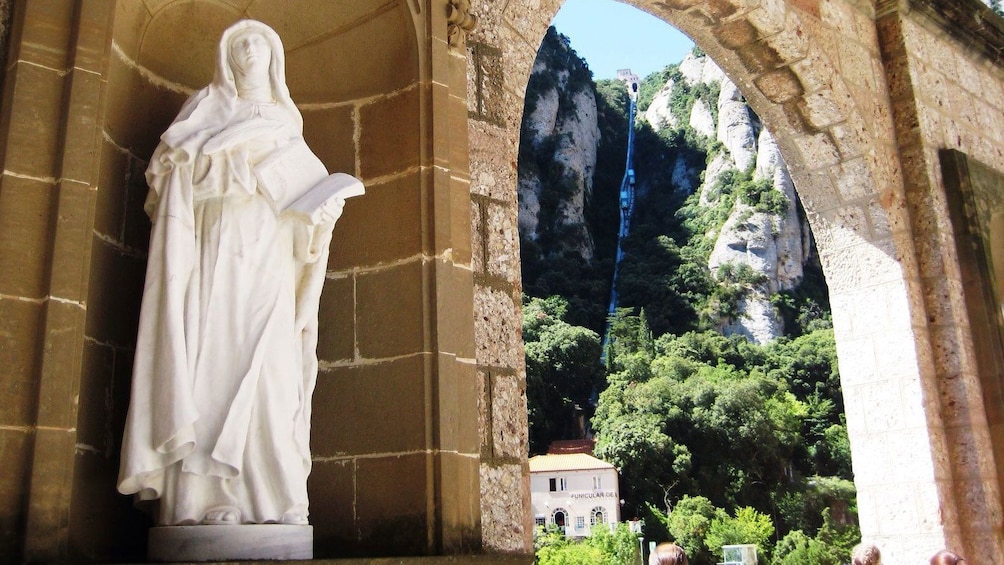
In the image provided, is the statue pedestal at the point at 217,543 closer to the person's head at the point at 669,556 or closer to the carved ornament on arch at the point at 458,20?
the person's head at the point at 669,556

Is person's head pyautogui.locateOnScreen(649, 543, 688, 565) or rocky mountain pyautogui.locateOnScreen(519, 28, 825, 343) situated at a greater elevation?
rocky mountain pyautogui.locateOnScreen(519, 28, 825, 343)

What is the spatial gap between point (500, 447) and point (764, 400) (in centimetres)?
3844

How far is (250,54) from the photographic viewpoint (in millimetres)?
2598

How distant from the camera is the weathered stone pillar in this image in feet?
6.67

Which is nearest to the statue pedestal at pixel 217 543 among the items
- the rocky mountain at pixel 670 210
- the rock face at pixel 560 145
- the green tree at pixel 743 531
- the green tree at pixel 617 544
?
the green tree at pixel 617 544

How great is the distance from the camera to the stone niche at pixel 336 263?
252cm

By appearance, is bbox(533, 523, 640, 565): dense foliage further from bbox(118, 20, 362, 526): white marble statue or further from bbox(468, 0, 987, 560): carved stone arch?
bbox(118, 20, 362, 526): white marble statue

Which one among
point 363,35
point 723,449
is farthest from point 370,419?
point 723,449

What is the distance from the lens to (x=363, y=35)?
319 cm

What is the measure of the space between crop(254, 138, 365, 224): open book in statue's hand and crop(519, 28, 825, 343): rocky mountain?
4227 cm

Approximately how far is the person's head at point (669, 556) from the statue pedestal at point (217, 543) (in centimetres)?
118

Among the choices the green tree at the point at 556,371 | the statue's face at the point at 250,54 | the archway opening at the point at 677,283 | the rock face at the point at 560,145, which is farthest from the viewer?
the rock face at the point at 560,145

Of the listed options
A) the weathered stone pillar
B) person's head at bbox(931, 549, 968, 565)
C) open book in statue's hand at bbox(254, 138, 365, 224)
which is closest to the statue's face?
open book in statue's hand at bbox(254, 138, 365, 224)

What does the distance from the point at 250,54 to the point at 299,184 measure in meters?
0.39
